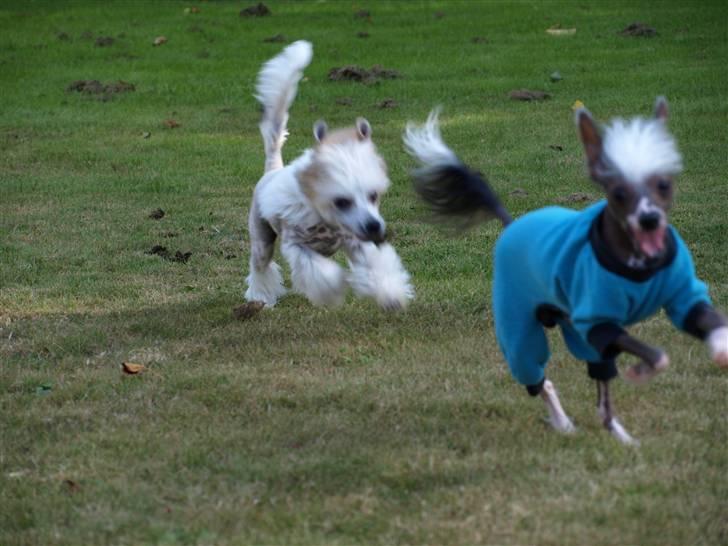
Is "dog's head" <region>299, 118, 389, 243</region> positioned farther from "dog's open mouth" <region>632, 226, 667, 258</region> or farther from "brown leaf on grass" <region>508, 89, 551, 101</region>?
"brown leaf on grass" <region>508, 89, 551, 101</region>

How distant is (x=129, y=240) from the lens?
990 cm

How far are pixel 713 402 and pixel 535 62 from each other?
40.0 feet

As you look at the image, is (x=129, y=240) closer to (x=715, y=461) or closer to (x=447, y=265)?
(x=447, y=265)

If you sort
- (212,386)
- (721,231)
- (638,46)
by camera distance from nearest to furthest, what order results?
(212,386) → (721,231) → (638,46)

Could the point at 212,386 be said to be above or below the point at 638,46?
above

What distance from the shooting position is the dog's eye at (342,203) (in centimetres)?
710

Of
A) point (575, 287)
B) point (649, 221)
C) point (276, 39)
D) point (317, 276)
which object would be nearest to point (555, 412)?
point (575, 287)

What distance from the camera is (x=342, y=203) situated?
7.13 metres

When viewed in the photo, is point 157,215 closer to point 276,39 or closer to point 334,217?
point 334,217

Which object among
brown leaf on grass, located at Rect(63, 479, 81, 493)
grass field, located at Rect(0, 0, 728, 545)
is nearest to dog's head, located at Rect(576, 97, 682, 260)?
grass field, located at Rect(0, 0, 728, 545)

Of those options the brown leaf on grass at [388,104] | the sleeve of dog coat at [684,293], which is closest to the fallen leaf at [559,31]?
the brown leaf on grass at [388,104]

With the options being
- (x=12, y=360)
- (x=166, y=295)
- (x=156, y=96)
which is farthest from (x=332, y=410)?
(x=156, y=96)

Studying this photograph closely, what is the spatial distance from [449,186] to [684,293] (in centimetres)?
147

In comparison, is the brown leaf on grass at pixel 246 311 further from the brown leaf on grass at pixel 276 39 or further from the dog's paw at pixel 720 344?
the brown leaf on grass at pixel 276 39
